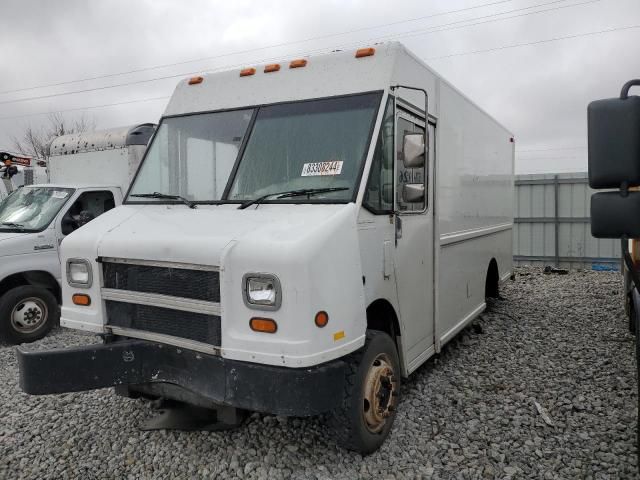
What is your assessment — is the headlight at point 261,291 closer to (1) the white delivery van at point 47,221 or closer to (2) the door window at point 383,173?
(2) the door window at point 383,173

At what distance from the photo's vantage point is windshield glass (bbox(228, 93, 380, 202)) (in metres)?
3.54

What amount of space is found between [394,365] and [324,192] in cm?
135

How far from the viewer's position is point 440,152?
15.7 ft

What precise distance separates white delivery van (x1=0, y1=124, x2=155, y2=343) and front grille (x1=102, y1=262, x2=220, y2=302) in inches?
148

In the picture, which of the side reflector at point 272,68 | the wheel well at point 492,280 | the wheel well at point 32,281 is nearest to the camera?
the side reflector at point 272,68

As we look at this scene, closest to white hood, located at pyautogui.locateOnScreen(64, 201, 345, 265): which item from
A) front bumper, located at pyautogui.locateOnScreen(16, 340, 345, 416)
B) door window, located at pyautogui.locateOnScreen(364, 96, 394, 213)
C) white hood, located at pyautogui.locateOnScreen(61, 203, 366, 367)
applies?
white hood, located at pyautogui.locateOnScreen(61, 203, 366, 367)

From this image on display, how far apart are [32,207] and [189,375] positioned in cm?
517

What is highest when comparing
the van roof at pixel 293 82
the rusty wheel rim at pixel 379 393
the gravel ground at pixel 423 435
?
the van roof at pixel 293 82

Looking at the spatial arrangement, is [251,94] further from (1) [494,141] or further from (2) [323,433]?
(1) [494,141]

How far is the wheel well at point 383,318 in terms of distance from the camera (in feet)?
12.5

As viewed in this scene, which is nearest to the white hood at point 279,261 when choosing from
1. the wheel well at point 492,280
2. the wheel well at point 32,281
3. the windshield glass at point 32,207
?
the wheel well at point 32,281

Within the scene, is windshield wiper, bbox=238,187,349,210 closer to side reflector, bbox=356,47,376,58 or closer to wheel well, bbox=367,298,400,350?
wheel well, bbox=367,298,400,350

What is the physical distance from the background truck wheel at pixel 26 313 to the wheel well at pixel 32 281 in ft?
0.39

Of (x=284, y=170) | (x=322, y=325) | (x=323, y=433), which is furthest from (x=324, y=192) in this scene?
(x=323, y=433)
